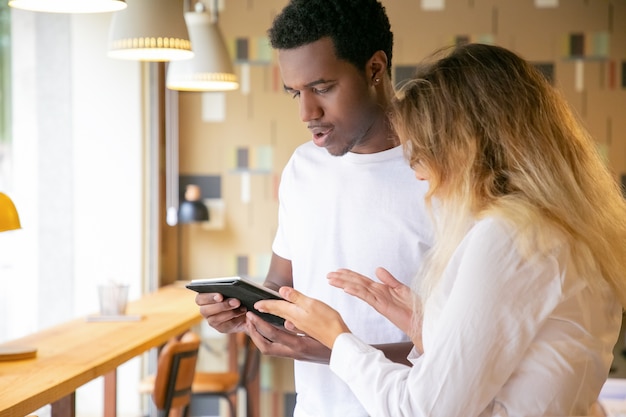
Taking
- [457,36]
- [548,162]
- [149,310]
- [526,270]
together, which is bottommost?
[149,310]

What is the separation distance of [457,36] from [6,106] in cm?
263

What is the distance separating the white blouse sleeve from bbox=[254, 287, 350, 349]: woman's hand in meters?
0.26

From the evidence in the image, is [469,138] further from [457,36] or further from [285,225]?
[457,36]

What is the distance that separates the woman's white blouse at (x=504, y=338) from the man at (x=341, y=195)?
1.78 feet

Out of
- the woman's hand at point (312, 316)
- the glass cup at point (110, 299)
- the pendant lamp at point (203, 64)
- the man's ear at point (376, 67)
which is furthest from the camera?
the pendant lamp at point (203, 64)

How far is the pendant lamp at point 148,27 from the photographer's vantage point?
10.9 ft

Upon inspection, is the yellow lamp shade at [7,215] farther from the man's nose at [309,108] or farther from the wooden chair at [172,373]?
the man's nose at [309,108]

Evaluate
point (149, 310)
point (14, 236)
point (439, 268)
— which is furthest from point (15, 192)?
point (439, 268)

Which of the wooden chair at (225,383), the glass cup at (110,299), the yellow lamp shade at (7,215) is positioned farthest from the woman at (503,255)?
the wooden chair at (225,383)

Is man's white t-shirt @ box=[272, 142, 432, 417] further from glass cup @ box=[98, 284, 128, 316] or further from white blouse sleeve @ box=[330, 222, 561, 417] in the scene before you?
glass cup @ box=[98, 284, 128, 316]

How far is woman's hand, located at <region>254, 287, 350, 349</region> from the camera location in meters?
1.69

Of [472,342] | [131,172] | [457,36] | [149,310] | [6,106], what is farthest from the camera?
[457,36]

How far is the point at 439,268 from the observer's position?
5.02 ft

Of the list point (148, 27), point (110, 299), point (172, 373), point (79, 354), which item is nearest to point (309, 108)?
point (148, 27)
